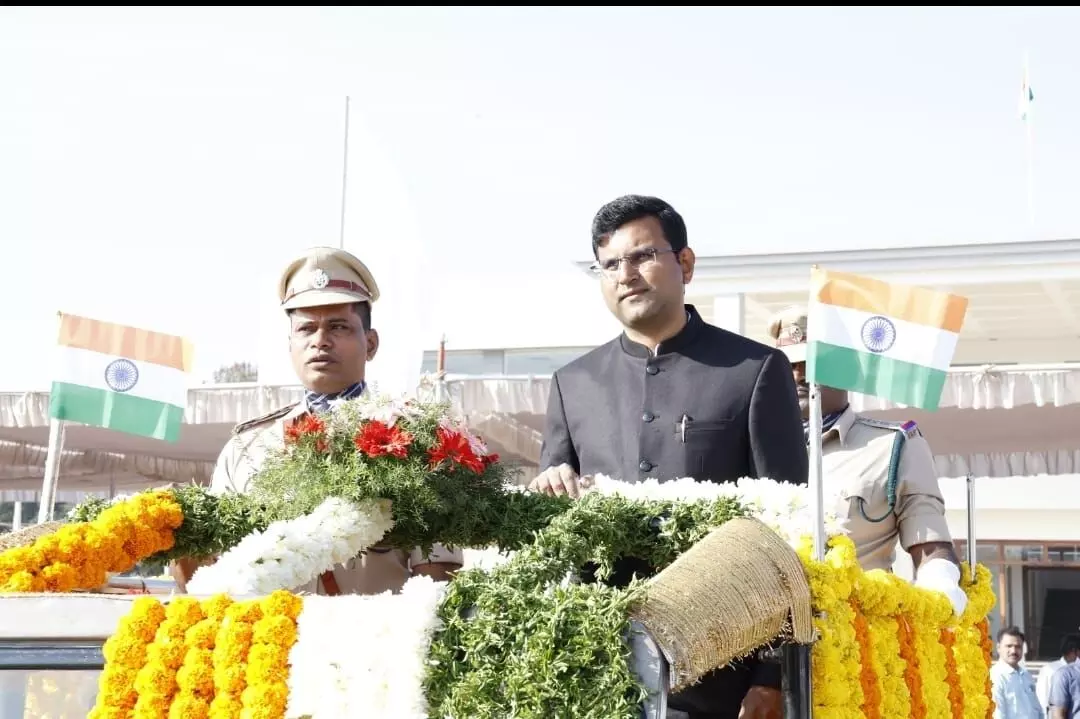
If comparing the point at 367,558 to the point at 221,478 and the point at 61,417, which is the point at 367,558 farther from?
the point at 61,417

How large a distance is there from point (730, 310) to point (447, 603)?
16.0m

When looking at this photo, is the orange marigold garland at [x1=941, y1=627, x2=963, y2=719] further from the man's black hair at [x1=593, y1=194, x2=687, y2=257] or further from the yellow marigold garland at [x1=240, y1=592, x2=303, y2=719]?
the yellow marigold garland at [x1=240, y1=592, x2=303, y2=719]

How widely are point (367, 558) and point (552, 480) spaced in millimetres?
740

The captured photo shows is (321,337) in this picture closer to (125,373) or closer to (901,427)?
(901,427)

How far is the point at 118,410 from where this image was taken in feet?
19.2

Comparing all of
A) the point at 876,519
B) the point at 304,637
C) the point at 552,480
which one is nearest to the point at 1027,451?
the point at 876,519

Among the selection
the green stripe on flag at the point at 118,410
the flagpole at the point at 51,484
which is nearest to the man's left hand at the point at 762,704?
the flagpole at the point at 51,484

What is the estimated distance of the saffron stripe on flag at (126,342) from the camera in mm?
5879

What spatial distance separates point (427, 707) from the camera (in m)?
2.24

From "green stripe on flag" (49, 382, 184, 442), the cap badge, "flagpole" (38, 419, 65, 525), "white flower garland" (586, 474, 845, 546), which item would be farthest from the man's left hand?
"green stripe on flag" (49, 382, 184, 442)

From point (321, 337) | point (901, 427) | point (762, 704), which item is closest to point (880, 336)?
point (901, 427)

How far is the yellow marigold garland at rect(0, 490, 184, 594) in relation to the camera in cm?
321

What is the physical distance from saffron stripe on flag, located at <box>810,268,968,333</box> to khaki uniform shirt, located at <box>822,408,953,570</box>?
0.81 m

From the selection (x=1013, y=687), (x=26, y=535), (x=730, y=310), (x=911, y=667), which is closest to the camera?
(x=911, y=667)
